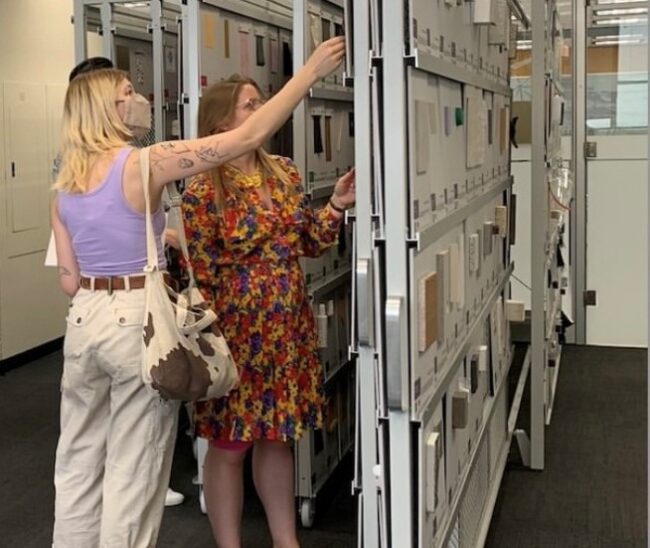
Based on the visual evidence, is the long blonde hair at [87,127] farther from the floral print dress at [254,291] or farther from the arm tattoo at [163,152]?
the floral print dress at [254,291]

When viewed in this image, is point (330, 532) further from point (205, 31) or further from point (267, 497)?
point (205, 31)

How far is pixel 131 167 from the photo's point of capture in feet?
7.68

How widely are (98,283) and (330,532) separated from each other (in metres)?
1.40

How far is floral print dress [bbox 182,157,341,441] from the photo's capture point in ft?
8.88

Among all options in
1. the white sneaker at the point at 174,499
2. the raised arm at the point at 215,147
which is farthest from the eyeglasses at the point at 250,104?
the white sneaker at the point at 174,499

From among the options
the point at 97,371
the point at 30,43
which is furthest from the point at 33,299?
the point at 97,371

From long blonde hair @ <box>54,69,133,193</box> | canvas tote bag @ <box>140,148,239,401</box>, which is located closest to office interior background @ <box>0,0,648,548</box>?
canvas tote bag @ <box>140,148,239,401</box>

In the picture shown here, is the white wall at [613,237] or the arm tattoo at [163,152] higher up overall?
the arm tattoo at [163,152]

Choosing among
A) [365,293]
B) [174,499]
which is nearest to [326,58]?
[365,293]

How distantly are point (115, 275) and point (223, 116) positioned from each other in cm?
63

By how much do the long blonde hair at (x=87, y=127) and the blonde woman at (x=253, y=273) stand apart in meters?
0.37

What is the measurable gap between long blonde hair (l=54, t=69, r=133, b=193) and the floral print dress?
373 mm

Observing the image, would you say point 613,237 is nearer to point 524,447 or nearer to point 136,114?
point 524,447

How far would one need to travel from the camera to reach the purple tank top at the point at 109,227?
7.75 feet
